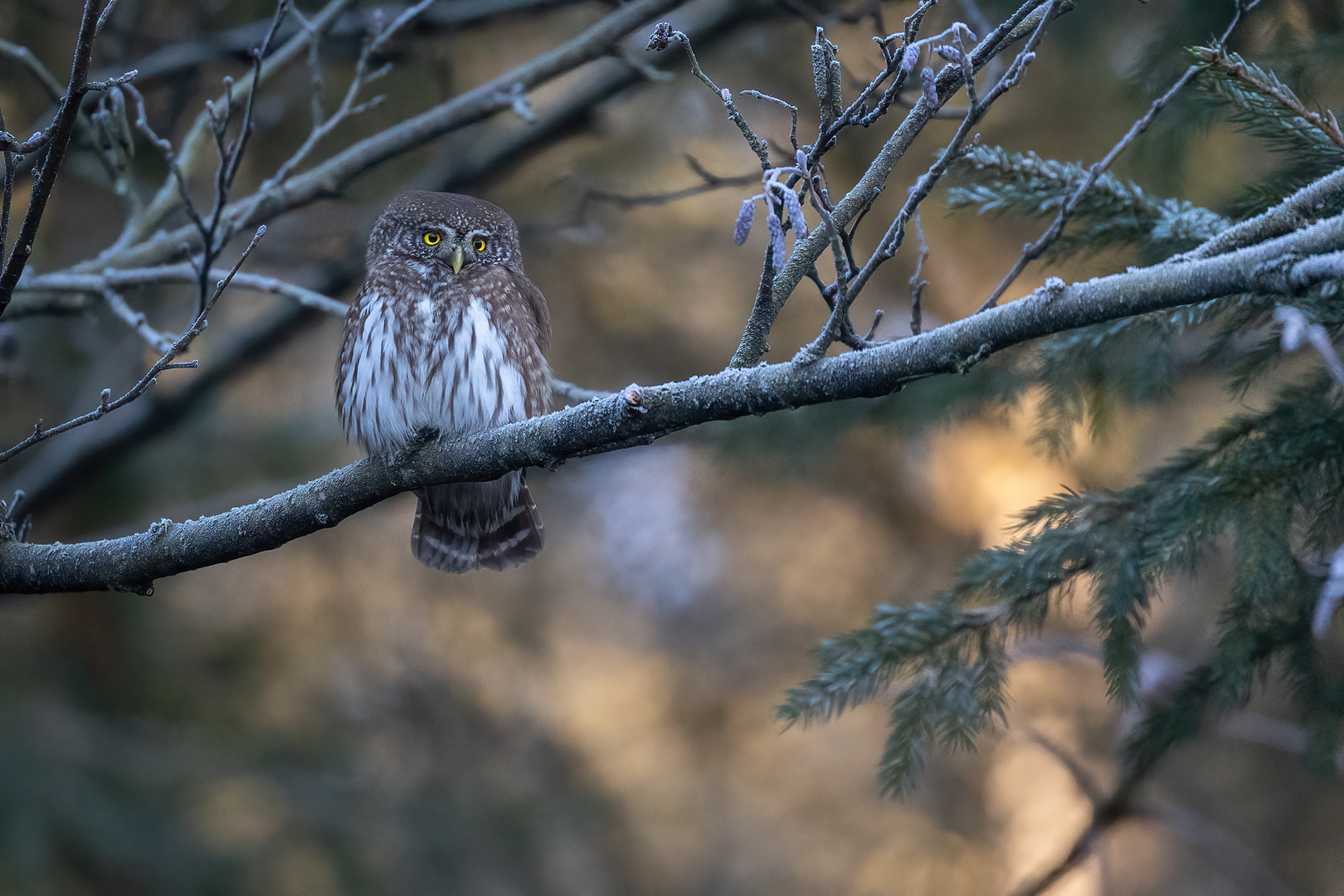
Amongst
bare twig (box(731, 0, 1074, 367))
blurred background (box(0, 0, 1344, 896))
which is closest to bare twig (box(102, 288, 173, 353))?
blurred background (box(0, 0, 1344, 896))

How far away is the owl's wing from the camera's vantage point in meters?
3.16

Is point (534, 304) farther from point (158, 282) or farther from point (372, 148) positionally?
point (158, 282)

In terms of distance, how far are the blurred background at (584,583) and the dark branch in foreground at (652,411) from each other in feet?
→ 4.55

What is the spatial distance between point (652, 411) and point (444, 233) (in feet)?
4.64

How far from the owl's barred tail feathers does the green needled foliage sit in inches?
41.9

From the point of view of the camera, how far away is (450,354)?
9.13 feet

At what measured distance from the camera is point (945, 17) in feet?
12.4

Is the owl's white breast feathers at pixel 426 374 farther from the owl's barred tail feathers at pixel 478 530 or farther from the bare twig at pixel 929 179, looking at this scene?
the bare twig at pixel 929 179

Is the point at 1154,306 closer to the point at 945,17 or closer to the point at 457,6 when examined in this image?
the point at 945,17

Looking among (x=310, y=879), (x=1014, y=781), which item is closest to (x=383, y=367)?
(x=310, y=879)

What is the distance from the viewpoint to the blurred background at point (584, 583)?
4.36 meters

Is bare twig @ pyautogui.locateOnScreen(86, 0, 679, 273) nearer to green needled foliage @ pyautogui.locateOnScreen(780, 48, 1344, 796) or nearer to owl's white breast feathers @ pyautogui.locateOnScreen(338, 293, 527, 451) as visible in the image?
owl's white breast feathers @ pyautogui.locateOnScreen(338, 293, 527, 451)

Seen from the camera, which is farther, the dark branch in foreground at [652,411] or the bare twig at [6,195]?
the bare twig at [6,195]

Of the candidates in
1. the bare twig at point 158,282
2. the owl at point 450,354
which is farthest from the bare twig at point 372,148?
the owl at point 450,354
